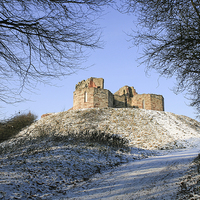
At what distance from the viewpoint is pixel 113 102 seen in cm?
2897

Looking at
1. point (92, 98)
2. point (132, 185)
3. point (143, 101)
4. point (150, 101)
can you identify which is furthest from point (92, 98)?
point (132, 185)

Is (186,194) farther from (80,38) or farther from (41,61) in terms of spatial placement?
(41,61)

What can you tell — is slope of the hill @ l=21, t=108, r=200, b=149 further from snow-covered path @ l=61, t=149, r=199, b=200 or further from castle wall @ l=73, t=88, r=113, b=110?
snow-covered path @ l=61, t=149, r=199, b=200

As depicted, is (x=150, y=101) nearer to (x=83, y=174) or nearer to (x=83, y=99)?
(x=83, y=99)

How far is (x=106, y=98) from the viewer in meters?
25.6

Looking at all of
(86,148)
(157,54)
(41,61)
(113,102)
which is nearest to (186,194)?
(157,54)

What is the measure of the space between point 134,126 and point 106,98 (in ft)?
26.0

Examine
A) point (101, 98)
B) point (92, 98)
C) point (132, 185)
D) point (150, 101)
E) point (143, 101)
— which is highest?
point (143, 101)

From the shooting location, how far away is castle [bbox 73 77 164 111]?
24953mm

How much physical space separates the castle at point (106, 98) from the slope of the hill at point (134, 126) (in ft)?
10.6

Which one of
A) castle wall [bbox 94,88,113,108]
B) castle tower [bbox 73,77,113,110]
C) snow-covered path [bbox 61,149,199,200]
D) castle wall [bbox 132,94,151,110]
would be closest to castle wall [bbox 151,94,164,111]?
castle wall [bbox 132,94,151,110]

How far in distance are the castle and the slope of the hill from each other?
3.22 metres

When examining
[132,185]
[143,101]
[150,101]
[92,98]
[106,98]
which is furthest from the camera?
[143,101]

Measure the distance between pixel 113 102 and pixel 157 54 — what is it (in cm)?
2322
